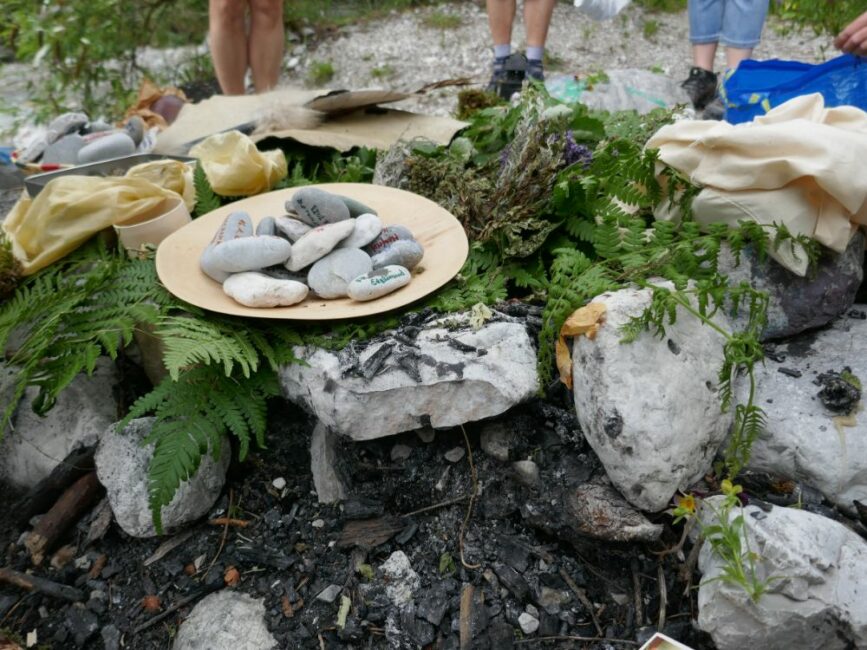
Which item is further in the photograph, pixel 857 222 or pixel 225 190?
pixel 225 190

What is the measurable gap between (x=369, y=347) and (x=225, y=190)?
1377 mm

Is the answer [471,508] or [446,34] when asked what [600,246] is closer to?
[471,508]

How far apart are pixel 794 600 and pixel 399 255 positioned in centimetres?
159

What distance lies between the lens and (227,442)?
8.26 ft

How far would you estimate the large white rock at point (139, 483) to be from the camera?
92.2 inches

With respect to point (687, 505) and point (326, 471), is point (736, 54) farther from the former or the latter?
point (326, 471)

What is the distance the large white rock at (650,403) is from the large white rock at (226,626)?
1.18 m

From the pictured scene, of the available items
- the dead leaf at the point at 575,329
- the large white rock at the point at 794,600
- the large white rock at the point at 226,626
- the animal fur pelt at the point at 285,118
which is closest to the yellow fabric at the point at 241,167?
the animal fur pelt at the point at 285,118

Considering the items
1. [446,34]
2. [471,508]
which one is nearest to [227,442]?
[471,508]

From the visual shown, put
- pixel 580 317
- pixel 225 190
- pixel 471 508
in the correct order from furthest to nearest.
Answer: pixel 225 190 → pixel 471 508 → pixel 580 317

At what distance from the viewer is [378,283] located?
2.34m

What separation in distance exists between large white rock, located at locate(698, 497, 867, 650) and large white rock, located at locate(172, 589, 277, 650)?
1.30 metres

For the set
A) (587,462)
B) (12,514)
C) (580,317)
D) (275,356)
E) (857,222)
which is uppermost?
(857,222)

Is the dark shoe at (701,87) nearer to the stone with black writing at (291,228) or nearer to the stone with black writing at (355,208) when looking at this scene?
the stone with black writing at (355,208)
